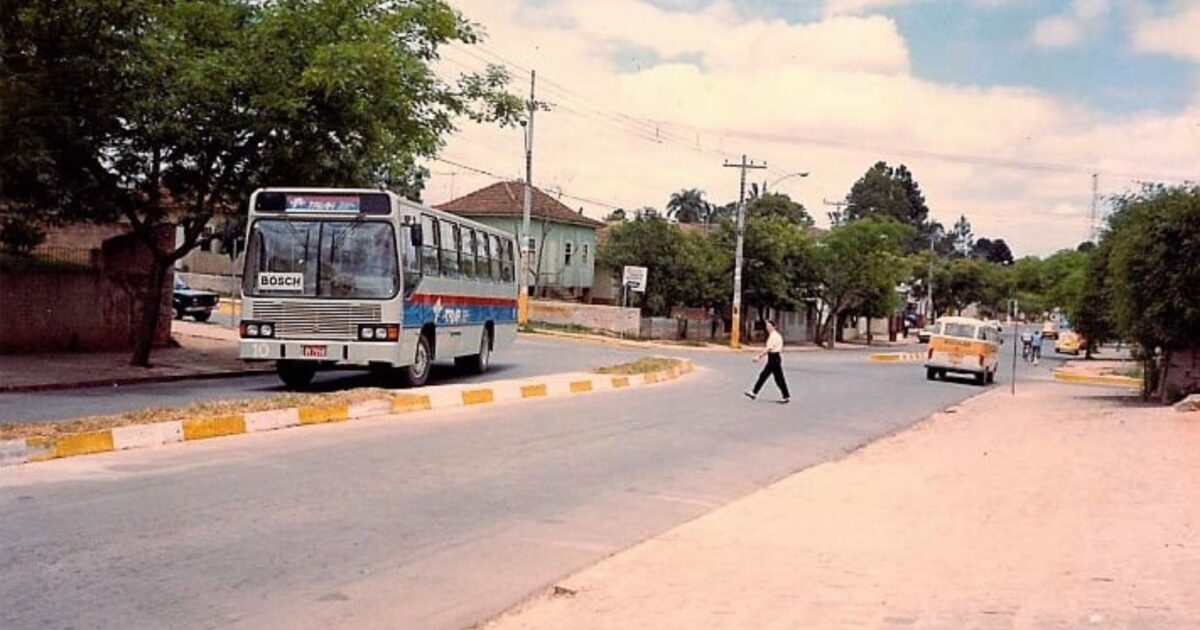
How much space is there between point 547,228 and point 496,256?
40.0 meters

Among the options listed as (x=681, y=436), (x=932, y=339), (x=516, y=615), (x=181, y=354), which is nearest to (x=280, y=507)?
(x=516, y=615)

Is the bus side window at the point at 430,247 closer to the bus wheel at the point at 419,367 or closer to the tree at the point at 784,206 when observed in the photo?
the bus wheel at the point at 419,367

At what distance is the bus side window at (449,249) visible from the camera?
2249 cm

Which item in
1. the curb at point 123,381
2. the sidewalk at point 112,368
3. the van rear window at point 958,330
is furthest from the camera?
the van rear window at point 958,330

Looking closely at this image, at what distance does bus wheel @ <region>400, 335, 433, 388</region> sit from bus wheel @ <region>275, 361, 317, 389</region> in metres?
1.53

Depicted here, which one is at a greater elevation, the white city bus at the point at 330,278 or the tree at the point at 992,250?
the tree at the point at 992,250

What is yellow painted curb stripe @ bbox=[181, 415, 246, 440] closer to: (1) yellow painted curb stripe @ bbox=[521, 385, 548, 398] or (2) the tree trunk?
(1) yellow painted curb stripe @ bbox=[521, 385, 548, 398]

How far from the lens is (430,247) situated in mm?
21531

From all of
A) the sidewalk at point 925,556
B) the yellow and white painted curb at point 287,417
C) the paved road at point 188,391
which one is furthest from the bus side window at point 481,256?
the sidewalk at point 925,556

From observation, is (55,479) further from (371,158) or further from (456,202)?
(456,202)

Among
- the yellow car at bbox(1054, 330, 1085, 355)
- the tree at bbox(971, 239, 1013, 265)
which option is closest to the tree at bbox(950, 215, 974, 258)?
the tree at bbox(971, 239, 1013, 265)

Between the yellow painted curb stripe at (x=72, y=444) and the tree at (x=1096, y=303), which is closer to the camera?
the yellow painted curb stripe at (x=72, y=444)

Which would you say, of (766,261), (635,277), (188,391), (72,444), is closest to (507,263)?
(188,391)

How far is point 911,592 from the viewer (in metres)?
7.47
